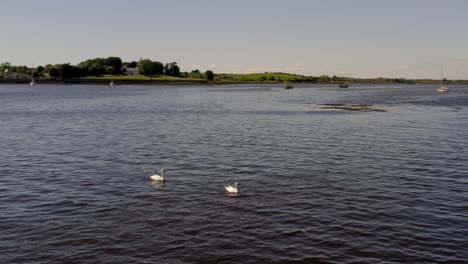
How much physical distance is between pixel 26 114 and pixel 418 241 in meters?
76.0

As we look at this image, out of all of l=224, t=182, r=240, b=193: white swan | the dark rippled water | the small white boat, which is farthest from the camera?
the small white boat

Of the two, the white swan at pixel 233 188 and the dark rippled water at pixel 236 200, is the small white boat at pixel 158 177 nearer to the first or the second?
the dark rippled water at pixel 236 200

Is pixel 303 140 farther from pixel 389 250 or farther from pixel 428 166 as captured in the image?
pixel 389 250

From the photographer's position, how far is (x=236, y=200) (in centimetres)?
2566

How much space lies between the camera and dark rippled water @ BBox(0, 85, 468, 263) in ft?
62.0

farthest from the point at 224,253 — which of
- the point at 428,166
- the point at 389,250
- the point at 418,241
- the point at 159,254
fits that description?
the point at 428,166

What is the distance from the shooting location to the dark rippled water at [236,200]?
1889 cm

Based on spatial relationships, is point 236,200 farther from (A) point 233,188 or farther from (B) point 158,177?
(B) point 158,177

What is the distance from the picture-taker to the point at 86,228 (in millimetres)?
21188

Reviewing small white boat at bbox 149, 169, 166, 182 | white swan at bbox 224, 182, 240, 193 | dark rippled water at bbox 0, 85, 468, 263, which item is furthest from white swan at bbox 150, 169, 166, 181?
white swan at bbox 224, 182, 240, 193

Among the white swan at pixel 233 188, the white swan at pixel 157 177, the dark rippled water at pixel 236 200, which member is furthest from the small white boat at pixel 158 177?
the white swan at pixel 233 188

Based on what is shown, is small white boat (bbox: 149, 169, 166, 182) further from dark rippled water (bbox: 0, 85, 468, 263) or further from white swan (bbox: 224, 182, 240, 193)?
white swan (bbox: 224, 182, 240, 193)

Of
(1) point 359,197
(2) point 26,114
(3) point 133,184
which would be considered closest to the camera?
(1) point 359,197

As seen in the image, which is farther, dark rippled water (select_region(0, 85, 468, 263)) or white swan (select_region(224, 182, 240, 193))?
white swan (select_region(224, 182, 240, 193))
